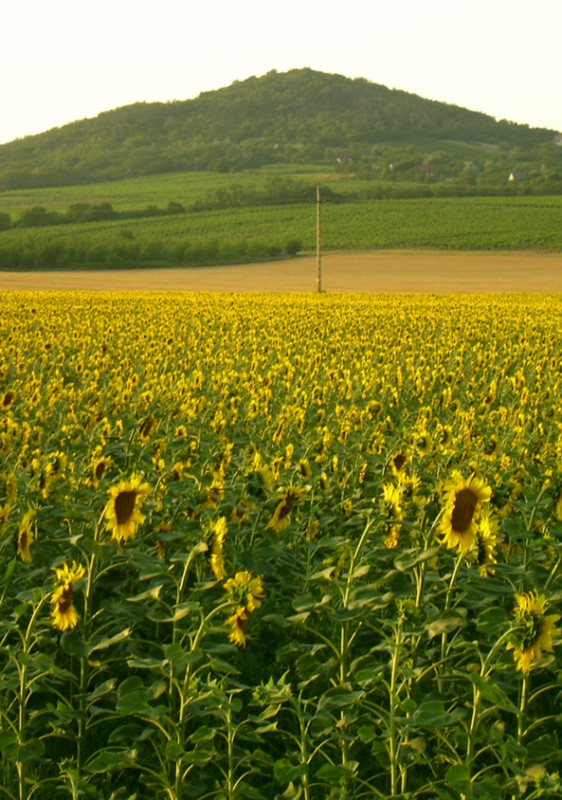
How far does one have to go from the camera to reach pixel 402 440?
22.7 ft

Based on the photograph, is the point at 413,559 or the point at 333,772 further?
the point at 413,559

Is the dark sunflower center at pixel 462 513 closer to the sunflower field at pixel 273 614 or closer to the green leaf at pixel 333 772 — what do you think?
the sunflower field at pixel 273 614

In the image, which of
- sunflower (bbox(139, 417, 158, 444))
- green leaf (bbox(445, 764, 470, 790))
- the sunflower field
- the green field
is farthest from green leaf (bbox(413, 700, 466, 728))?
the green field

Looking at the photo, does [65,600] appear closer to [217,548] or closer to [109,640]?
[109,640]

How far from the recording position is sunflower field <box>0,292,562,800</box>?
317cm

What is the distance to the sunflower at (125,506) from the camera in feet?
11.9

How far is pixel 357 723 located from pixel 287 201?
9489 cm

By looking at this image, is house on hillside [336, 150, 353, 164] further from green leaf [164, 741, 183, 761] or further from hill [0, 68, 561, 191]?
green leaf [164, 741, 183, 761]

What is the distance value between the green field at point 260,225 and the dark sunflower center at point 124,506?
59429 mm

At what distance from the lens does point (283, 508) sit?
4180 millimetres

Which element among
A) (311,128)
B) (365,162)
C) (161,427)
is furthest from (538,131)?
(161,427)

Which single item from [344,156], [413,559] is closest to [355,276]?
[413,559]

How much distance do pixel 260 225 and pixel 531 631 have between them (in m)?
83.0

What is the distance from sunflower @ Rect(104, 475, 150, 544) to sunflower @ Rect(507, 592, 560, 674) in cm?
134
